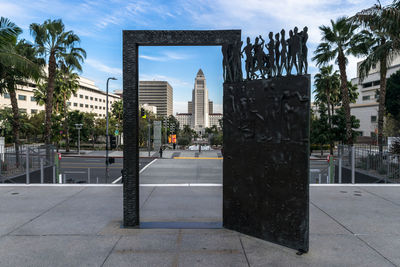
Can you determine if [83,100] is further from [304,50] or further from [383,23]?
[304,50]

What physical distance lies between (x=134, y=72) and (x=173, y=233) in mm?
3556

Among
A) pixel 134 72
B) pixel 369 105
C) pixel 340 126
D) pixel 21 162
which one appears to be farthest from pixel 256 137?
pixel 369 105

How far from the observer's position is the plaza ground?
452cm

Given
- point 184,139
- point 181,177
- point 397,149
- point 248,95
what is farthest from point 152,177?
point 184,139

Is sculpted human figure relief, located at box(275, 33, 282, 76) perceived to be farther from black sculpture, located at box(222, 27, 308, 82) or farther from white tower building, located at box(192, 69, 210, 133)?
white tower building, located at box(192, 69, 210, 133)

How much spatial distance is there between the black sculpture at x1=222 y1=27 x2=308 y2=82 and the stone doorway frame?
39 centimetres

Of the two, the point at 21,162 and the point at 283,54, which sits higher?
the point at 283,54

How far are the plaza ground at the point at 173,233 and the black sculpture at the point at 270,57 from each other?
10.8ft

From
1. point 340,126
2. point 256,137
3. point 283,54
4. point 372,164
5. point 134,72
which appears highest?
point 283,54

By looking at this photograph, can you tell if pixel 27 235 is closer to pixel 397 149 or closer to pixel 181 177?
pixel 181 177

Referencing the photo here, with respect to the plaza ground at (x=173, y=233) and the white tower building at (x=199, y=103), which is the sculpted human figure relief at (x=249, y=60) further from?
the white tower building at (x=199, y=103)

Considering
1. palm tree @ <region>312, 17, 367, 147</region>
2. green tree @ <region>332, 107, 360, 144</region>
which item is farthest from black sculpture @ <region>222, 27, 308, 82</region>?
green tree @ <region>332, 107, 360, 144</region>

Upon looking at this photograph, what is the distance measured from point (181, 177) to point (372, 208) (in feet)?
41.7

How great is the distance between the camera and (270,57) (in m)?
5.26
